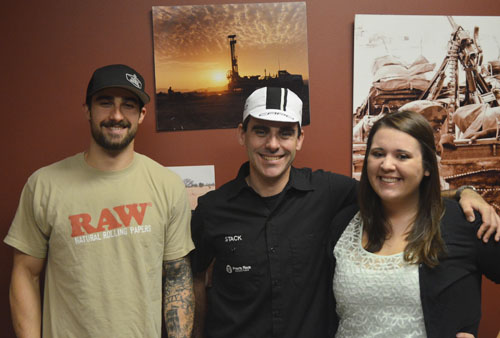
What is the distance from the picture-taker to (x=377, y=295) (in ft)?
4.37

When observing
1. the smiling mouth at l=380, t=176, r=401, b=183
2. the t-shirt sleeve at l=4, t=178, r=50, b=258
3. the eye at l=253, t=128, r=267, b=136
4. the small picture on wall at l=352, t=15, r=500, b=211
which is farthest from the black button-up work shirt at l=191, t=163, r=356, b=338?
the t-shirt sleeve at l=4, t=178, r=50, b=258

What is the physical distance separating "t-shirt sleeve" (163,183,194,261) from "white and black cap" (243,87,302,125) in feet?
1.68

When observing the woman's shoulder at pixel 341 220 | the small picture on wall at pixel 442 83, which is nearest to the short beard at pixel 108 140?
the woman's shoulder at pixel 341 220

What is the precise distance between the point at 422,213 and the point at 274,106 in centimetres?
73

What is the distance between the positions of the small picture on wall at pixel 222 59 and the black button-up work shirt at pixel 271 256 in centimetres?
50

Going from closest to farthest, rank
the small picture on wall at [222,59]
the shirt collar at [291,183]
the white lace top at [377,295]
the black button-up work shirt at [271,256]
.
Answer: the white lace top at [377,295] → the black button-up work shirt at [271,256] → the shirt collar at [291,183] → the small picture on wall at [222,59]

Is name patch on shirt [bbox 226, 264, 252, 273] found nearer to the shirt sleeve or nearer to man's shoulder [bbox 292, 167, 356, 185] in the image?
the shirt sleeve

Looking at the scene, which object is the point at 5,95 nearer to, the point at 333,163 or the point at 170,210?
the point at 170,210

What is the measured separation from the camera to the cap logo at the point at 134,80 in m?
1.63

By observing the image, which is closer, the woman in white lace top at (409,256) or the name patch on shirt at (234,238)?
the woman in white lace top at (409,256)

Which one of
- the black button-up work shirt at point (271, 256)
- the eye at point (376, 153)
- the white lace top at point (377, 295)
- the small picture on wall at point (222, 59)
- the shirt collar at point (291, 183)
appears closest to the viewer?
the white lace top at point (377, 295)

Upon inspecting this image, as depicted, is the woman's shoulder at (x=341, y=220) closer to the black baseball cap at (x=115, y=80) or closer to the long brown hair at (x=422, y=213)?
the long brown hair at (x=422, y=213)

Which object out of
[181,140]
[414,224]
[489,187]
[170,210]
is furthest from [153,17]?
[489,187]

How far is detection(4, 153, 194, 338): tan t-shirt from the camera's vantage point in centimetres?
157
